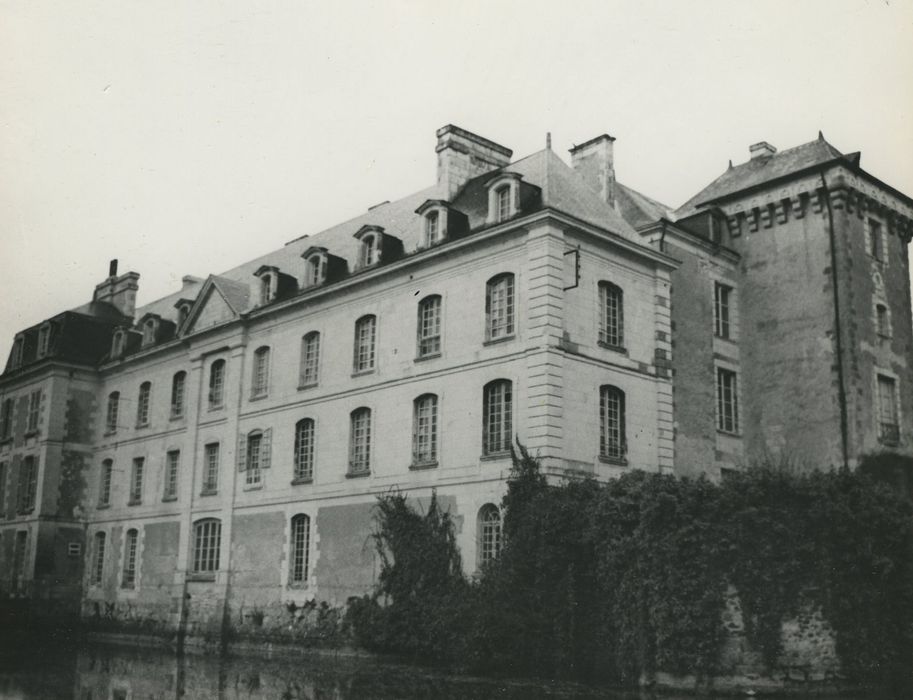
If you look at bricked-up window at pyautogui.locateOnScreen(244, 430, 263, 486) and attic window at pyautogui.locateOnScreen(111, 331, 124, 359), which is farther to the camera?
attic window at pyautogui.locateOnScreen(111, 331, 124, 359)

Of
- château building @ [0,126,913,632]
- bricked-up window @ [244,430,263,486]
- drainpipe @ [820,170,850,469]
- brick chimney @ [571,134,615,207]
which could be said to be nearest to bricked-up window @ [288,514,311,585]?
château building @ [0,126,913,632]

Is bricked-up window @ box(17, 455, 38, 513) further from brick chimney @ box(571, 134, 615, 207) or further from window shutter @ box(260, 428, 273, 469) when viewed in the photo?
brick chimney @ box(571, 134, 615, 207)

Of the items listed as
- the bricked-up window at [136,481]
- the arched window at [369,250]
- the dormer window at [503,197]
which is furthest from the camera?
the bricked-up window at [136,481]

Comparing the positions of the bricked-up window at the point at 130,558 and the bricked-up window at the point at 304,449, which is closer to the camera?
the bricked-up window at the point at 304,449

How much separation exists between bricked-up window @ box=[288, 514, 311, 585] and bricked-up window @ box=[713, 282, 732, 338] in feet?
39.9

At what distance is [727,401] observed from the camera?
88.4 feet

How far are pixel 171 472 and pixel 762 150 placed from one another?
20.9 meters

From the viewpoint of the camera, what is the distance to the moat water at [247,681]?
1587 cm

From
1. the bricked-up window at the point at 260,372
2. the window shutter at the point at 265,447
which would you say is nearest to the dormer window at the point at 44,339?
the bricked-up window at the point at 260,372

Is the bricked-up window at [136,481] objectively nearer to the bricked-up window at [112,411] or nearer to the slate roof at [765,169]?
the bricked-up window at [112,411]

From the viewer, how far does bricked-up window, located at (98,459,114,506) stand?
35562 mm

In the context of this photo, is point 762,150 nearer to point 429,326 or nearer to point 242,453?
point 429,326

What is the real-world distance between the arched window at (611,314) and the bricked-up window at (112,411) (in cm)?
2068

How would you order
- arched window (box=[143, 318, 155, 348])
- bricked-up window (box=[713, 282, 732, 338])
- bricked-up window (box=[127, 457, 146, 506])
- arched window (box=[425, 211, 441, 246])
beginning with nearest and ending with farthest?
arched window (box=[425, 211, 441, 246]), bricked-up window (box=[713, 282, 732, 338]), bricked-up window (box=[127, 457, 146, 506]), arched window (box=[143, 318, 155, 348])
